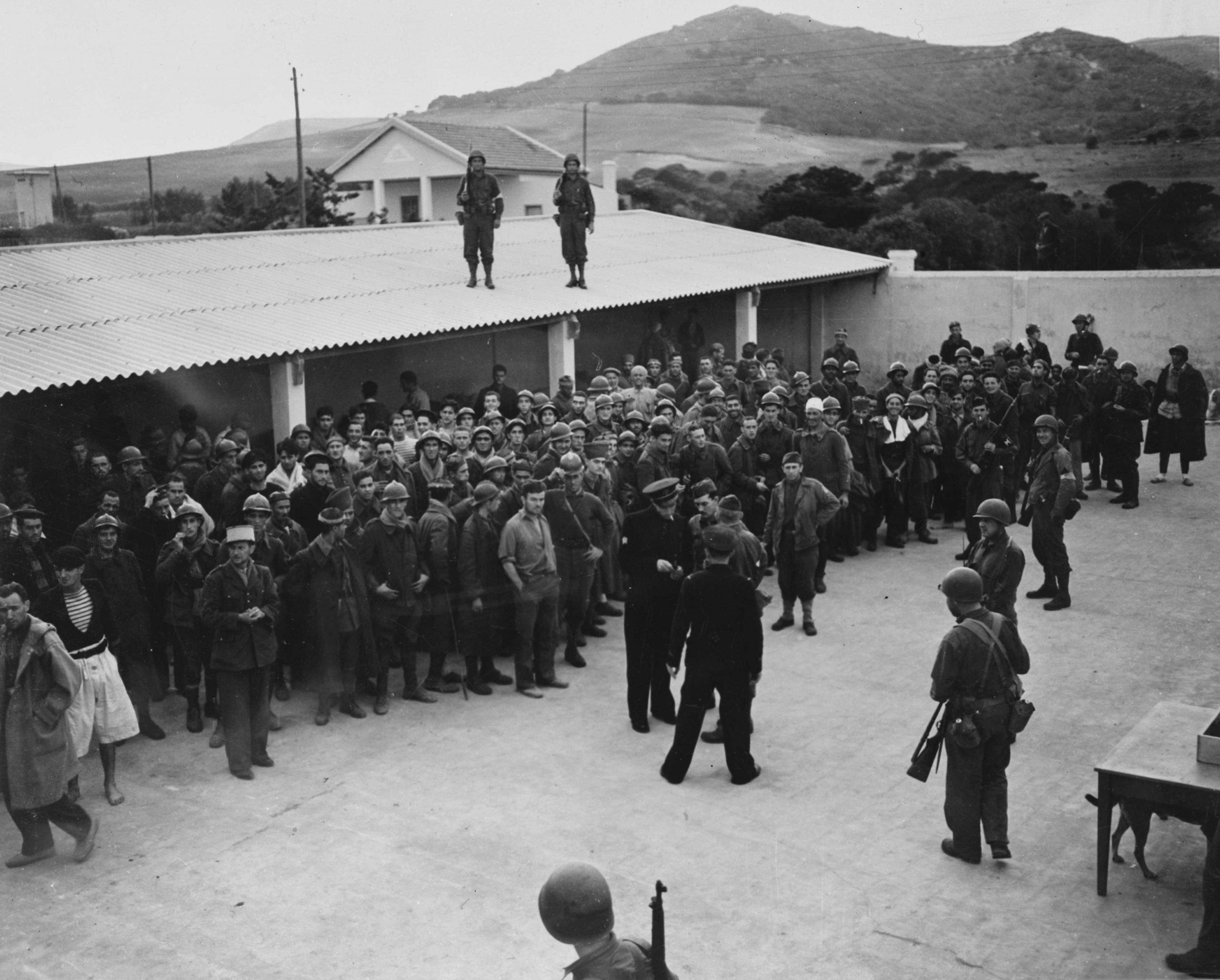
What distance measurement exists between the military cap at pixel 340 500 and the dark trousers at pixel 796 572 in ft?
12.8

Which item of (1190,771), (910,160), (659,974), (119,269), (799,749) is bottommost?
(799,749)

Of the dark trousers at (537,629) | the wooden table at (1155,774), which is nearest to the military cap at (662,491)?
the dark trousers at (537,629)

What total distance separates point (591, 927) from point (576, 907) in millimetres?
81

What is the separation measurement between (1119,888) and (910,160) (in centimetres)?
5278

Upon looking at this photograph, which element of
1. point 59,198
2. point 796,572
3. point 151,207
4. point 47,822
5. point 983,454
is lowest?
point 47,822

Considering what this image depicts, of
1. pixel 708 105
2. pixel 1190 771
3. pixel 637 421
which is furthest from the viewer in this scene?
pixel 708 105

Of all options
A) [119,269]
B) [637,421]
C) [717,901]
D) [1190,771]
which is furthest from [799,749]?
[119,269]

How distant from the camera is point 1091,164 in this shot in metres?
48.4

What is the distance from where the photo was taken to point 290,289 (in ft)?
52.2

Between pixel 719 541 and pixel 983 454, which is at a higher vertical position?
pixel 719 541

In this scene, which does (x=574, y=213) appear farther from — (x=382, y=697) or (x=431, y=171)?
(x=431, y=171)

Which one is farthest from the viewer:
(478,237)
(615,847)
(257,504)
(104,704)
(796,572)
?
(478,237)

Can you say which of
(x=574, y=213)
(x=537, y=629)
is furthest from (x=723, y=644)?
(x=574, y=213)

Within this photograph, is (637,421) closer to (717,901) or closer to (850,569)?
(850,569)
